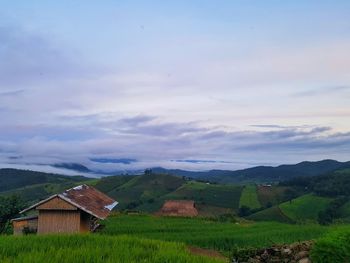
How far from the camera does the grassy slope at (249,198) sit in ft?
369

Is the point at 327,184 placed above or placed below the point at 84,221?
above

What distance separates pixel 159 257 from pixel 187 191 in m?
120

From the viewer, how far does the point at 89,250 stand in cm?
1091

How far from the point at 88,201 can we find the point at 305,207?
74.3 meters

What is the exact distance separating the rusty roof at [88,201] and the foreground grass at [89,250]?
16.6 metres

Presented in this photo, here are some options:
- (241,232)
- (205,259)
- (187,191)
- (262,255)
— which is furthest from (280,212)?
(205,259)

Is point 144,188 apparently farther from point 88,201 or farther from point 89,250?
point 89,250

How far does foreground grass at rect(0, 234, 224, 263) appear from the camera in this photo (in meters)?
9.88

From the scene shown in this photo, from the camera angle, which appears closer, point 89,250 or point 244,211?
point 89,250

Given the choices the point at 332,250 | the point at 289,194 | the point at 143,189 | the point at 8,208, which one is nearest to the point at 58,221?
Result: the point at 8,208

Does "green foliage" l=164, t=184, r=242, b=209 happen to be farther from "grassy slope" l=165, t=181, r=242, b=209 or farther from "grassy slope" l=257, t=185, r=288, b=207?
"grassy slope" l=257, t=185, r=288, b=207

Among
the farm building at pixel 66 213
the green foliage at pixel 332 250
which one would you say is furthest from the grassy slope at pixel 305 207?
the green foliage at pixel 332 250

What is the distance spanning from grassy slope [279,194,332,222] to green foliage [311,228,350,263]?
78.7 m

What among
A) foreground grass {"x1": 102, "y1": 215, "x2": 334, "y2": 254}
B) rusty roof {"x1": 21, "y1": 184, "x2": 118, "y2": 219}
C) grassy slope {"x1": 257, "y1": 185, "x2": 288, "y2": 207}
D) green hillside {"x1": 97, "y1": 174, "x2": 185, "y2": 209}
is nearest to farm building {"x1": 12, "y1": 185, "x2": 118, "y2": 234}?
rusty roof {"x1": 21, "y1": 184, "x2": 118, "y2": 219}
